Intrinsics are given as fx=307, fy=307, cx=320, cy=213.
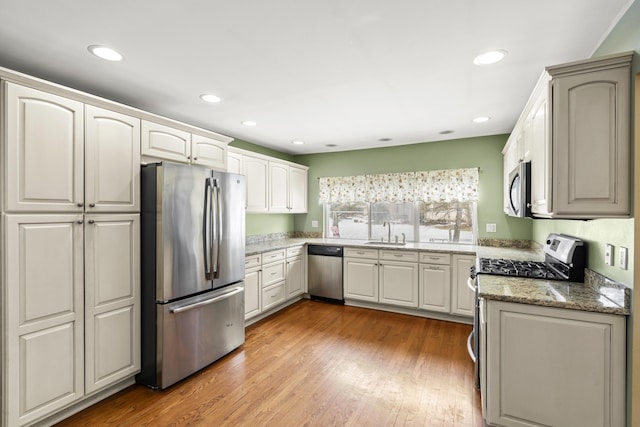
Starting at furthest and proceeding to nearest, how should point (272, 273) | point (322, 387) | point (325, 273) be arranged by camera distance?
point (325, 273) → point (272, 273) → point (322, 387)

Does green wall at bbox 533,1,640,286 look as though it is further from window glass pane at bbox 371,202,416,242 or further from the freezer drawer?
the freezer drawer

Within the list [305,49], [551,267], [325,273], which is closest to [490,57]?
[305,49]

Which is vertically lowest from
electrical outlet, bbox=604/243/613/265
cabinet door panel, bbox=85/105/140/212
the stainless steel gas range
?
the stainless steel gas range

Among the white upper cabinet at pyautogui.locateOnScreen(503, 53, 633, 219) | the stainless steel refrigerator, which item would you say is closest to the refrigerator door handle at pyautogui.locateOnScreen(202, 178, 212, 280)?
the stainless steel refrigerator

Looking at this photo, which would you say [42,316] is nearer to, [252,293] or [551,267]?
[252,293]

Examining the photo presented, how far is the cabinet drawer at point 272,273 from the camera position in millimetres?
3837

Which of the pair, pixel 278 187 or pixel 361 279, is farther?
pixel 278 187

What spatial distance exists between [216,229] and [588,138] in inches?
105

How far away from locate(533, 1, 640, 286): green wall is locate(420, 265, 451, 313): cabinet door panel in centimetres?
162

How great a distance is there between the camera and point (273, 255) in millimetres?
4008

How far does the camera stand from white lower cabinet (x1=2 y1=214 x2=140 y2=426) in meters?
1.79

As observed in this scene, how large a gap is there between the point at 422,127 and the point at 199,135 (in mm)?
2525

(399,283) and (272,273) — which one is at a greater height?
(272,273)

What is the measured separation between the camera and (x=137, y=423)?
6.59 feet
